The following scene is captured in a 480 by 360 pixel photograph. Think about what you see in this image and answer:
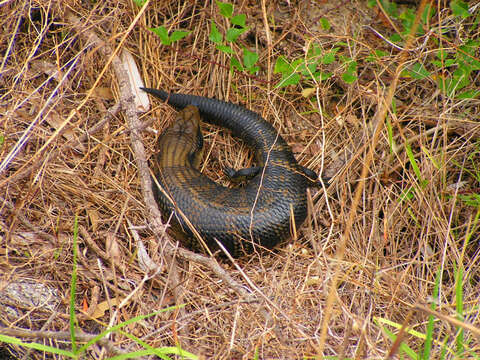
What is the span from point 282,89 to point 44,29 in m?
2.12

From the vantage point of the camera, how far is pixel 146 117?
4109 mm

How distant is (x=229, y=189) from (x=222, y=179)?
298 mm

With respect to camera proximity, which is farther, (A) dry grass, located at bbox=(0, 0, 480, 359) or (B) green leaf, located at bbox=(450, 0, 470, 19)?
(B) green leaf, located at bbox=(450, 0, 470, 19)

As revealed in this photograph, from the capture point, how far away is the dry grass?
2.84 meters

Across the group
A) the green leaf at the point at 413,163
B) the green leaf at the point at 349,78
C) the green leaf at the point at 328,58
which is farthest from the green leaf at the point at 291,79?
the green leaf at the point at 413,163

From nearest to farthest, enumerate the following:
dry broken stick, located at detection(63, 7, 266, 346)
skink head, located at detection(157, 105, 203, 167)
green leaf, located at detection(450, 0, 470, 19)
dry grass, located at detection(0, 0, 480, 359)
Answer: dry grass, located at detection(0, 0, 480, 359) → dry broken stick, located at detection(63, 7, 266, 346) → green leaf, located at detection(450, 0, 470, 19) → skink head, located at detection(157, 105, 203, 167)

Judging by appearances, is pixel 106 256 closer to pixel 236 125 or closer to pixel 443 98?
pixel 236 125

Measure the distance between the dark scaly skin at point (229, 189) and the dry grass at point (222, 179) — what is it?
15cm

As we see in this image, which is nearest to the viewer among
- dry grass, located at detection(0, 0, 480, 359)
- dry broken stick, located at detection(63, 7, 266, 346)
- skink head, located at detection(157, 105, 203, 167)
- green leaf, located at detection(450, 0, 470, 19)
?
dry grass, located at detection(0, 0, 480, 359)

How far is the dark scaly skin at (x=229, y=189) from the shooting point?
11.3 feet

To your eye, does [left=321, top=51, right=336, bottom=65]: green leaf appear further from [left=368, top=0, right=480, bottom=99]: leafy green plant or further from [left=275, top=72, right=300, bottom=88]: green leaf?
[left=368, top=0, right=480, bottom=99]: leafy green plant

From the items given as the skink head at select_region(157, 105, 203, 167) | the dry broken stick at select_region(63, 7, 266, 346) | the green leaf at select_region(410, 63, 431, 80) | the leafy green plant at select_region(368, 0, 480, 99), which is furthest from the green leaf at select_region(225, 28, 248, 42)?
the green leaf at select_region(410, 63, 431, 80)

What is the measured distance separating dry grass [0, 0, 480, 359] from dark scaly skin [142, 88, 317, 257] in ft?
0.50

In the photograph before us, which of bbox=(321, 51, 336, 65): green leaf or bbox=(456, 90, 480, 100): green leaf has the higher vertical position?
bbox=(456, 90, 480, 100): green leaf
